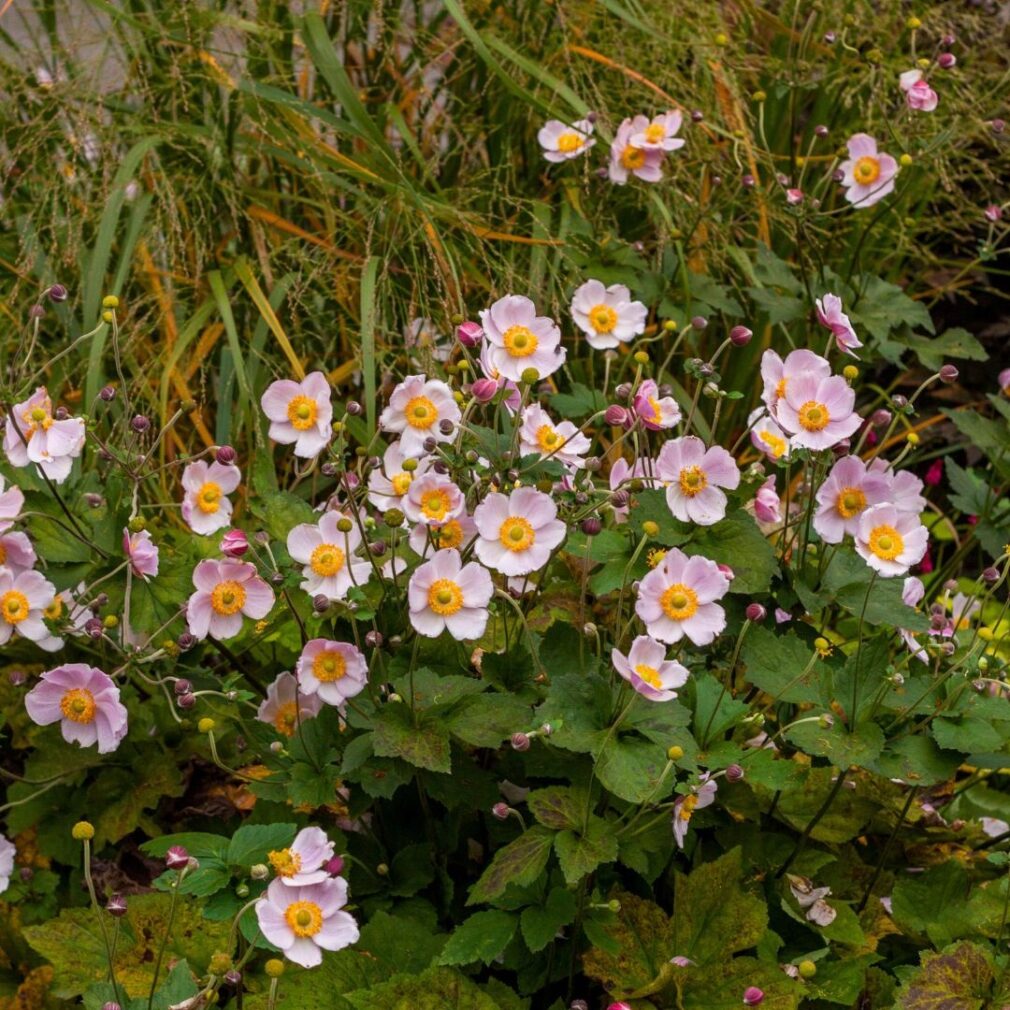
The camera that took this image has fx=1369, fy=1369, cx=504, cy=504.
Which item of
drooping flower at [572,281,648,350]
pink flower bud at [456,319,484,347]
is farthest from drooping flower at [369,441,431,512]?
drooping flower at [572,281,648,350]

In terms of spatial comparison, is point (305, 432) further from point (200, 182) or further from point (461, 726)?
point (200, 182)

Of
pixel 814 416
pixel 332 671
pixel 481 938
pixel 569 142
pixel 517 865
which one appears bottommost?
pixel 481 938

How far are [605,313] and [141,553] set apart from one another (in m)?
0.72

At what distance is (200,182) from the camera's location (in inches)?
99.0

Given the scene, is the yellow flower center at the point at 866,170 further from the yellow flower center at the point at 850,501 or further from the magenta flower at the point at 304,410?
the magenta flower at the point at 304,410

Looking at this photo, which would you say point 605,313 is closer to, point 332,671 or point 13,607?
point 332,671

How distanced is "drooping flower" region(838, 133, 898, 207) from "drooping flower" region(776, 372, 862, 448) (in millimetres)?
926

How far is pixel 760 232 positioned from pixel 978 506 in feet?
3.24

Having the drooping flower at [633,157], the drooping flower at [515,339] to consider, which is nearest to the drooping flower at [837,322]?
the drooping flower at [515,339]

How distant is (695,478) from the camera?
4.95 ft

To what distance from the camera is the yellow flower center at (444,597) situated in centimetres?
143

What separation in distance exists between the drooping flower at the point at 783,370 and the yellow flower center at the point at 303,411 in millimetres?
525

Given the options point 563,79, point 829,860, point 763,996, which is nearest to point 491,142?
point 563,79

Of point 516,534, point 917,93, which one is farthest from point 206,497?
point 917,93
